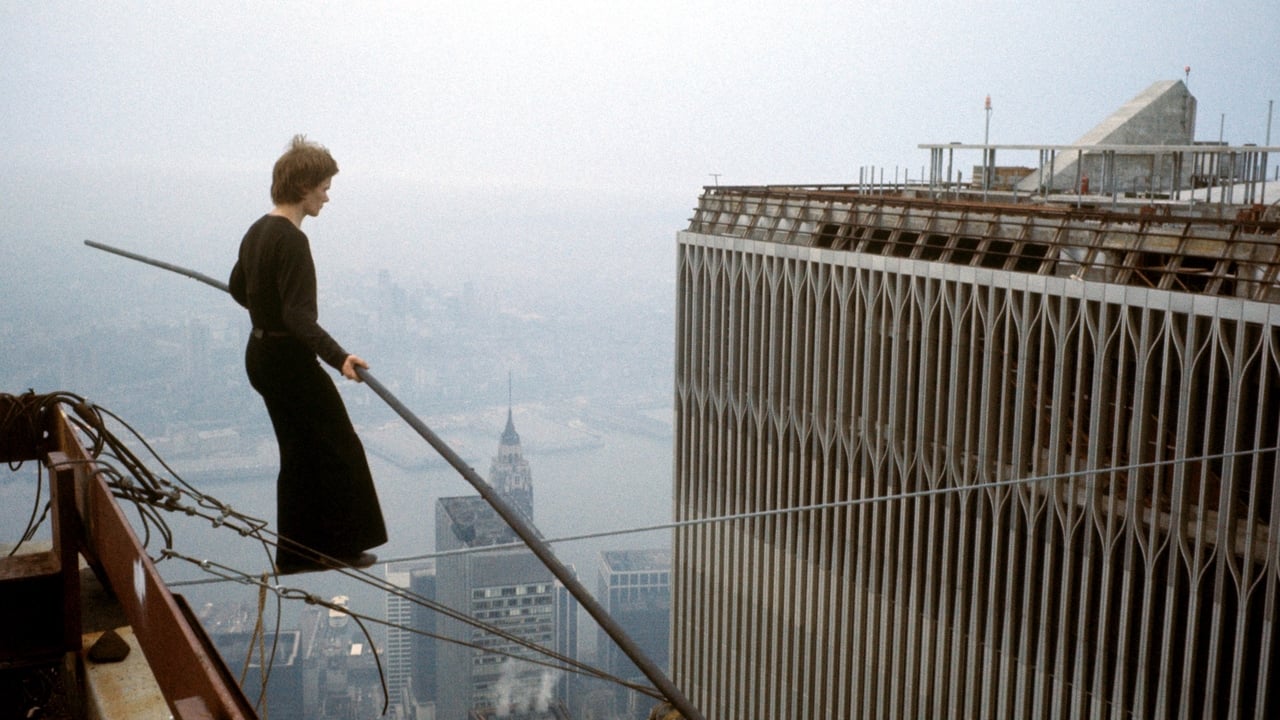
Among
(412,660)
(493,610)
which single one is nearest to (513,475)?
(412,660)

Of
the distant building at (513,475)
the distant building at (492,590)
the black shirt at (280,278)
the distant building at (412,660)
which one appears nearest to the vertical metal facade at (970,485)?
the distant building at (492,590)

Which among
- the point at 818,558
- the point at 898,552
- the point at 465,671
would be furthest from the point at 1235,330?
the point at 465,671

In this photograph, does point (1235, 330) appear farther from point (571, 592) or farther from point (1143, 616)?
point (571, 592)

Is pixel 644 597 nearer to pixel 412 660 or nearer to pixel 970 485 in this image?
pixel 412 660

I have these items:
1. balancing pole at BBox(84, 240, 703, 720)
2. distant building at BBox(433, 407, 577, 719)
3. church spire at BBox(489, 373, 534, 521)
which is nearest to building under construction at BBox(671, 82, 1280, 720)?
distant building at BBox(433, 407, 577, 719)

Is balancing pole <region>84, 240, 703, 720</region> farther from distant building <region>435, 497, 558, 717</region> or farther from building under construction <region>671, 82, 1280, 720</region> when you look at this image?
distant building <region>435, 497, 558, 717</region>

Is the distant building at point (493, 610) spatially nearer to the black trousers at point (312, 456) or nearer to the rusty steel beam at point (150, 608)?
the black trousers at point (312, 456)

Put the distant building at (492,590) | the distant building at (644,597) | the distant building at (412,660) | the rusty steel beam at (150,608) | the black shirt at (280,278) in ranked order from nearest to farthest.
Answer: the rusty steel beam at (150,608) → the black shirt at (280,278) → the distant building at (492,590) → the distant building at (644,597) → the distant building at (412,660)
